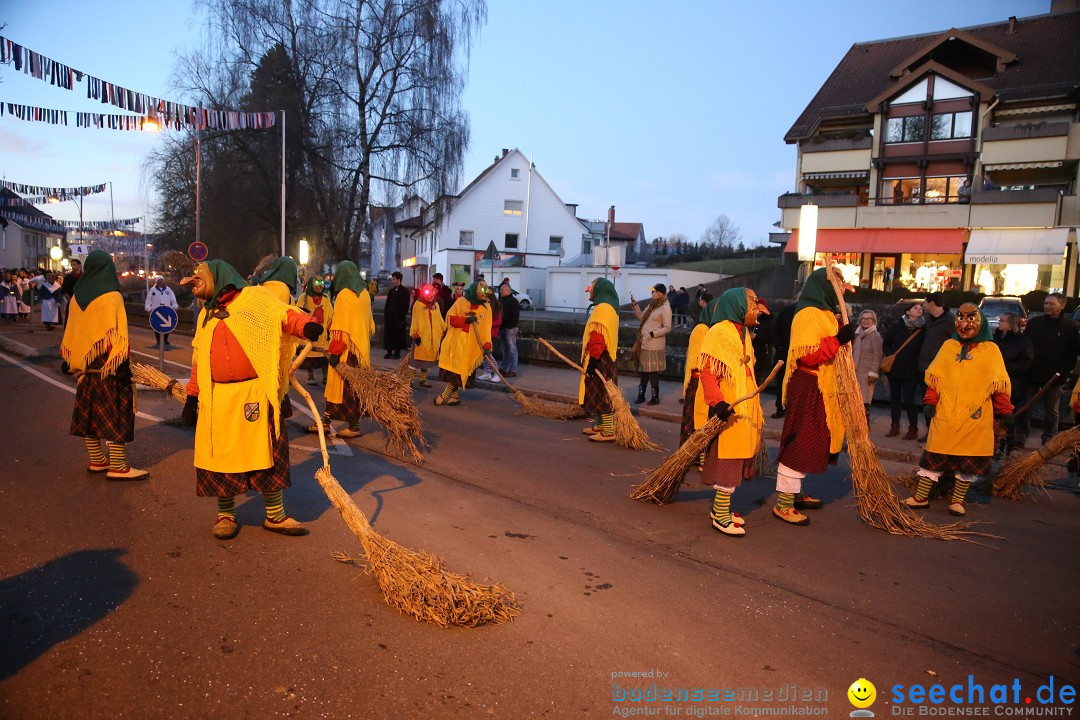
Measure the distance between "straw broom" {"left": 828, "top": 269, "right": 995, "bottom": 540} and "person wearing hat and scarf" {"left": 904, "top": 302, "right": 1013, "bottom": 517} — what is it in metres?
0.68

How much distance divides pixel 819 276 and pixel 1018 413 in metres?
3.44

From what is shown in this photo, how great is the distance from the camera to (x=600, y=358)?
948 centimetres

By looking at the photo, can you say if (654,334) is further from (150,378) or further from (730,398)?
(150,378)

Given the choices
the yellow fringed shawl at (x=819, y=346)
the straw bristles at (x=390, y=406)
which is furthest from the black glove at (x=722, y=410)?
the straw bristles at (x=390, y=406)

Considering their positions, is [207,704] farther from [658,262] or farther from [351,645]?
[658,262]

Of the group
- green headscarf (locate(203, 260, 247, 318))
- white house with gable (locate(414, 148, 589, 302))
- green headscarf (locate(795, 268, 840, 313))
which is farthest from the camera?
white house with gable (locate(414, 148, 589, 302))

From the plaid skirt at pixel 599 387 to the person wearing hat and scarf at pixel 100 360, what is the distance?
4.89 m

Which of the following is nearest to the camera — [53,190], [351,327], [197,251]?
[351,327]

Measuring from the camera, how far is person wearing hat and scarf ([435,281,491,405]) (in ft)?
39.2

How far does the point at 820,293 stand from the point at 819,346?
431 millimetres

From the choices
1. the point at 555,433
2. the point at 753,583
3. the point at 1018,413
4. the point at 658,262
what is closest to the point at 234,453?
the point at 753,583

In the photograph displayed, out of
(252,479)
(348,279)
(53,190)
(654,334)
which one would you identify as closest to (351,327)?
(348,279)

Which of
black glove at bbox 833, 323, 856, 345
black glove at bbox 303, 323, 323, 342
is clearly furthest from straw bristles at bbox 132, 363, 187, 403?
black glove at bbox 833, 323, 856, 345

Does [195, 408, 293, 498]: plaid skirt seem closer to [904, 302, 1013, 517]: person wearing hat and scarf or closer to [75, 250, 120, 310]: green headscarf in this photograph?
[75, 250, 120, 310]: green headscarf
